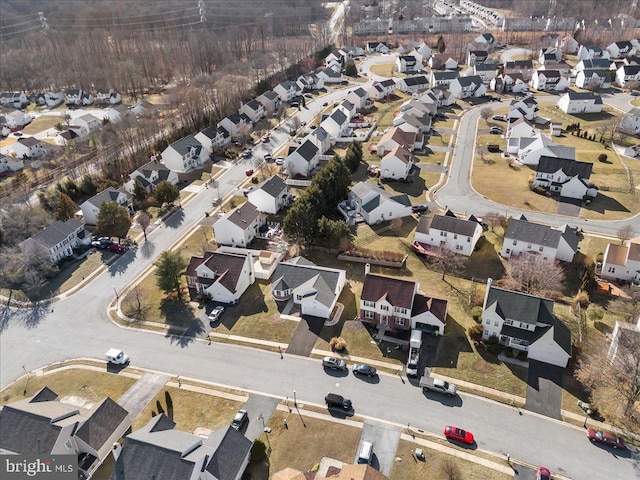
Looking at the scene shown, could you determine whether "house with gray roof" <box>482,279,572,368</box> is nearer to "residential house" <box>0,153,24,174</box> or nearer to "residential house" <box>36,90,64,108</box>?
"residential house" <box>0,153,24,174</box>

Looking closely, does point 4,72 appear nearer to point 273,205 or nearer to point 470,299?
point 273,205

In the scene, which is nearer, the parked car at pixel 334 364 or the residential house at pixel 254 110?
the parked car at pixel 334 364

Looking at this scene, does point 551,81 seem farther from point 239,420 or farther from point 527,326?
point 239,420

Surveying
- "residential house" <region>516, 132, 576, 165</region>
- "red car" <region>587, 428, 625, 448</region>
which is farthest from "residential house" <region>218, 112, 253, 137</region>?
"red car" <region>587, 428, 625, 448</region>

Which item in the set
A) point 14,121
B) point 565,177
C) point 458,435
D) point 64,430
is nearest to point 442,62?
point 565,177

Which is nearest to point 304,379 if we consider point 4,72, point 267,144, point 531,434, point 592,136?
point 531,434

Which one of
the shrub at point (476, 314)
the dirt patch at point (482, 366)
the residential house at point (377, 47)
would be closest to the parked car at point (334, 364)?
the dirt patch at point (482, 366)

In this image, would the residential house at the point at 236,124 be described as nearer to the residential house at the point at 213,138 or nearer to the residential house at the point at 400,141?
the residential house at the point at 213,138
